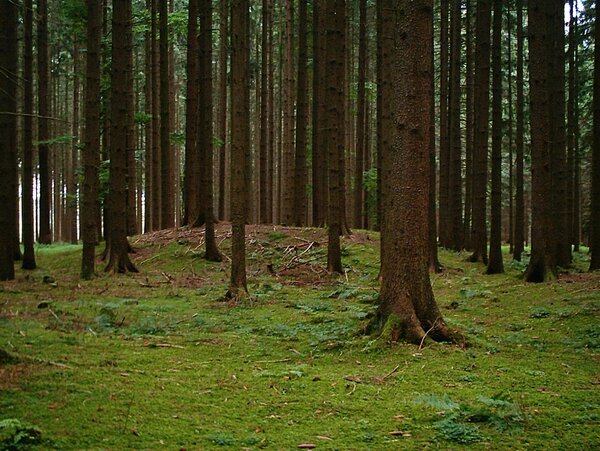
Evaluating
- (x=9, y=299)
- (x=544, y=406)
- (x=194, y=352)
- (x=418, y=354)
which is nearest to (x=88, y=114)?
(x=9, y=299)

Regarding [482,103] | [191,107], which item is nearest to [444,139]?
[482,103]

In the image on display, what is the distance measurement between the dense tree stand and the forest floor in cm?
42

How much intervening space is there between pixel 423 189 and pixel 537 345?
258cm

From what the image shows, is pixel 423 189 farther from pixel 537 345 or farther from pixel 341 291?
pixel 341 291

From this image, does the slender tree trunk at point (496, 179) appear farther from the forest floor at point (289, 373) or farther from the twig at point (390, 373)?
the twig at point (390, 373)

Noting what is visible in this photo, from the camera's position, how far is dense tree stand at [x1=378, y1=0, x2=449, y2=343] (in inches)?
296

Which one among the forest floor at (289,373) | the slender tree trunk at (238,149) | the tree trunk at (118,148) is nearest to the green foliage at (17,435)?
the forest floor at (289,373)

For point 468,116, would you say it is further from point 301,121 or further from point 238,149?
point 238,149

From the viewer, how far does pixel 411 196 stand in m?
7.54

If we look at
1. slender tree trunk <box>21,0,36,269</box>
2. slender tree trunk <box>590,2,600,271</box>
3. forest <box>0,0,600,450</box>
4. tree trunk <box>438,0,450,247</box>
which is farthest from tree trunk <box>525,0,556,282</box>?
slender tree trunk <box>21,0,36,269</box>

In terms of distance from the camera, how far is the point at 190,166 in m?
20.7

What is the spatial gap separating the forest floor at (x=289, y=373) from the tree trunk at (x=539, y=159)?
3.84 ft

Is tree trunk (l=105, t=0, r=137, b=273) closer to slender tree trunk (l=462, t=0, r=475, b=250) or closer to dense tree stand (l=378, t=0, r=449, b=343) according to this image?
dense tree stand (l=378, t=0, r=449, b=343)

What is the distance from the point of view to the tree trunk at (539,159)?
45.0 feet
